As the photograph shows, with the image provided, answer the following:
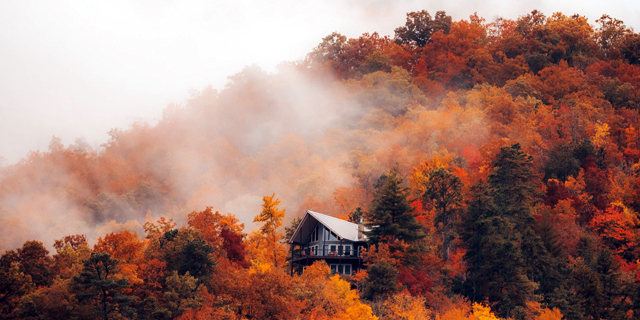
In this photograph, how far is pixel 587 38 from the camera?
125250mm

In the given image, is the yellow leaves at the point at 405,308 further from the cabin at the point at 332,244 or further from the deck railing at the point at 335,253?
the deck railing at the point at 335,253

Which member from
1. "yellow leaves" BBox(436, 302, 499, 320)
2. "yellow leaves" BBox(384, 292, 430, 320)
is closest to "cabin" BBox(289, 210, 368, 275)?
"yellow leaves" BBox(384, 292, 430, 320)

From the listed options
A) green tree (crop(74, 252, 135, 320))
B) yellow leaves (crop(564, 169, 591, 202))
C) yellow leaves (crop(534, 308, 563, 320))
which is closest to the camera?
green tree (crop(74, 252, 135, 320))

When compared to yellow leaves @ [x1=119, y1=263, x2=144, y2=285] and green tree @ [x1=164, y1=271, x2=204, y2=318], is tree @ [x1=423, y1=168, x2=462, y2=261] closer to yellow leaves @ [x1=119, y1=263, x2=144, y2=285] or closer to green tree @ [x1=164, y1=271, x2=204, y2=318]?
green tree @ [x1=164, y1=271, x2=204, y2=318]

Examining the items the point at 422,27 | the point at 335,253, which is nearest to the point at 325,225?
the point at 335,253

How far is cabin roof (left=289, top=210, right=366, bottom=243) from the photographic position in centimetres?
5478

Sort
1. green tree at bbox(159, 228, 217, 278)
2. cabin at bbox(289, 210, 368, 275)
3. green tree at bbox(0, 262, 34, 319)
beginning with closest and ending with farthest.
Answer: green tree at bbox(0, 262, 34, 319) < green tree at bbox(159, 228, 217, 278) < cabin at bbox(289, 210, 368, 275)

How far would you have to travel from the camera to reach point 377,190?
75.1m

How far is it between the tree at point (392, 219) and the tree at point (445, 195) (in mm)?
6709

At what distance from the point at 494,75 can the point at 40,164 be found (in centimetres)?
11506

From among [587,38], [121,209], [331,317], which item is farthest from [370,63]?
[331,317]

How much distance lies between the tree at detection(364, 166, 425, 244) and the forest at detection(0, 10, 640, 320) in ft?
0.62

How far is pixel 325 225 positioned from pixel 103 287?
2198 cm

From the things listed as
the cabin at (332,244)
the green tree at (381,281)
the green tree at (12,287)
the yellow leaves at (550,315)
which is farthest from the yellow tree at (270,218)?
the yellow leaves at (550,315)
